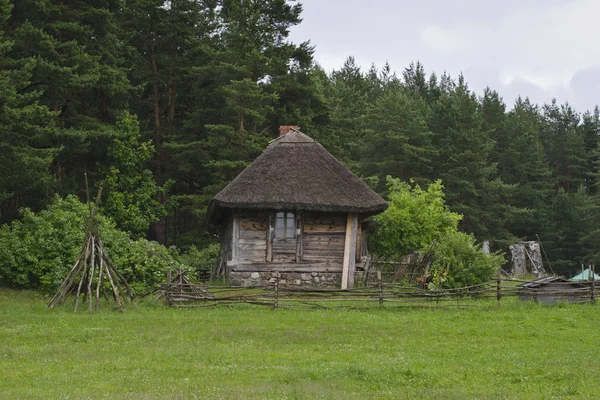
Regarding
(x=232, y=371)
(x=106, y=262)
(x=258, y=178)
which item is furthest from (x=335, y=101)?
(x=232, y=371)

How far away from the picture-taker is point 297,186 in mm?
27266

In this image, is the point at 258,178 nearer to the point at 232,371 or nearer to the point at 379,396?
the point at 232,371

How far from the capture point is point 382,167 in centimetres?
5381

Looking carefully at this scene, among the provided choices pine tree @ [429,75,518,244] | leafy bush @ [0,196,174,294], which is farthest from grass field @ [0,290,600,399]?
pine tree @ [429,75,518,244]

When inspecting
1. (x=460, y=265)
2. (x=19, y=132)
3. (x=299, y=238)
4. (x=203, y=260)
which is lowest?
(x=203, y=260)

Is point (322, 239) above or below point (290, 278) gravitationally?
above

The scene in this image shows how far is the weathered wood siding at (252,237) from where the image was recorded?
27453 mm

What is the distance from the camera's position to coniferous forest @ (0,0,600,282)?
102 feet

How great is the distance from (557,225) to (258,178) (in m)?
40.1

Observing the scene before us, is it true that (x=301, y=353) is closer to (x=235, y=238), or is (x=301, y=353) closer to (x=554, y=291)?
(x=554, y=291)

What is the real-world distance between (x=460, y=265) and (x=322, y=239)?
526 centimetres

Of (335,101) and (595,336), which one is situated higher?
(335,101)

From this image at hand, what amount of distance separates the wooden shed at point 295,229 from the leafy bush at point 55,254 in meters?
3.16

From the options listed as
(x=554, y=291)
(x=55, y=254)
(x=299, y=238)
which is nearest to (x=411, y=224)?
(x=299, y=238)
